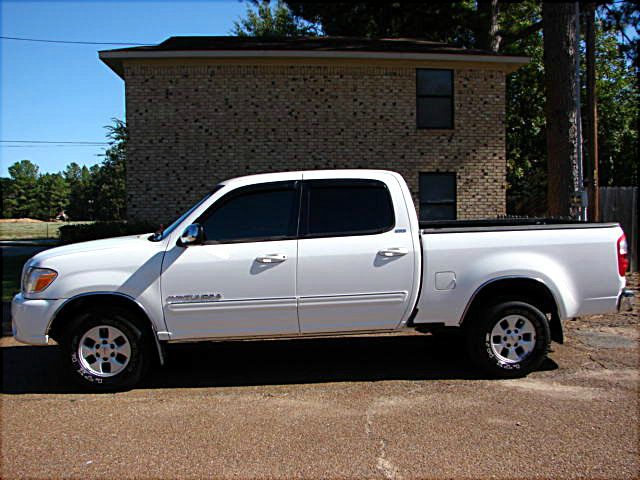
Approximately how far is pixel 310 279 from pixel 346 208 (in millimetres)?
807

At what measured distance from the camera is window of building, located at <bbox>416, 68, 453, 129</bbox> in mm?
15938

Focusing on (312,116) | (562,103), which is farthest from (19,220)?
(562,103)

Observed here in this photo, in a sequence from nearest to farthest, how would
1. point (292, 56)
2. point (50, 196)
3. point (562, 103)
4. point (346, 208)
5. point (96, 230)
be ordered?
1. point (346, 208)
2. point (562, 103)
3. point (96, 230)
4. point (292, 56)
5. point (50, 196)

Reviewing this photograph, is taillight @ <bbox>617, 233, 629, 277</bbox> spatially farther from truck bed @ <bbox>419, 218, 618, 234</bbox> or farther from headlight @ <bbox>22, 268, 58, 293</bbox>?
headlight @ <bbox>22, 268, 58, 293</bbox>

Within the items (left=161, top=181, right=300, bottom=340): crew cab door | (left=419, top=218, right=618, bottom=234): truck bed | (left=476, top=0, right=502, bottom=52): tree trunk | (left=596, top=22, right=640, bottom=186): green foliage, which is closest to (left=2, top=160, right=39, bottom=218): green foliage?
(left=161, top=181, right=300, bottom=340): crew cab door

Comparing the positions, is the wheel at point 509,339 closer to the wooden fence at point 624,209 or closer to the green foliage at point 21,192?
the wooden fence at point 624,209

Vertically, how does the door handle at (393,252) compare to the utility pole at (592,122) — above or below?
below

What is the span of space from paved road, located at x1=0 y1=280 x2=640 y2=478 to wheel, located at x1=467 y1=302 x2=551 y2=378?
16 centimetres

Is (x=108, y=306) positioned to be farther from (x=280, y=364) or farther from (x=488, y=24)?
(x=488, y=24)

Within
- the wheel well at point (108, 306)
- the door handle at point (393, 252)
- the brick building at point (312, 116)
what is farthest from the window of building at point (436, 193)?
the wheel well at point (108, 306)

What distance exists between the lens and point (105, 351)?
5.63 m

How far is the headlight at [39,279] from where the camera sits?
219 inches

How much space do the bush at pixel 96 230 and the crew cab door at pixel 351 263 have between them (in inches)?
355

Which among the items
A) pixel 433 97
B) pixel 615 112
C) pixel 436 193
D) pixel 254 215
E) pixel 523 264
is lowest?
pixel 523 264
